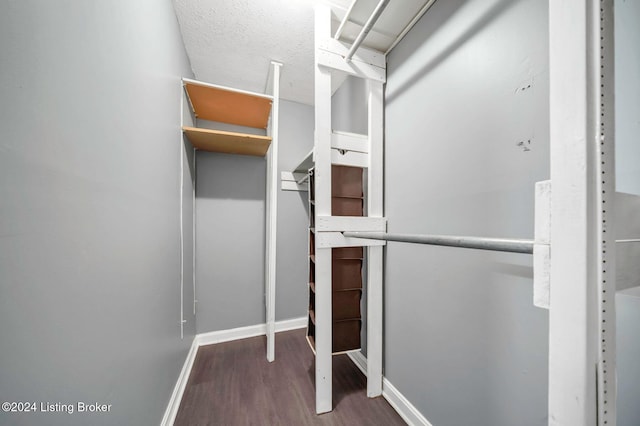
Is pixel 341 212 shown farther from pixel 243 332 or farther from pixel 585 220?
pixel 243 332

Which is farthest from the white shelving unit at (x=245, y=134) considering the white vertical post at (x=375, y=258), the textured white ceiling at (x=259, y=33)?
the white vertical post at (x=375, y=258)

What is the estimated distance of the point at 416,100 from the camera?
1.22 metres

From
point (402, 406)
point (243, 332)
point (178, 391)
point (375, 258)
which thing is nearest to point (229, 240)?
point (243, 332)

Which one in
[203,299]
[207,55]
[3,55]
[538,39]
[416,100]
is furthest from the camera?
[203,299]

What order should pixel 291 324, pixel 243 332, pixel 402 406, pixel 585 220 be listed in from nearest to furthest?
pixel 585 220 < pixel 402 406 < pixel 243 332 < pixel 291 324

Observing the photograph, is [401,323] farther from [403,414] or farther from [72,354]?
[72,354]

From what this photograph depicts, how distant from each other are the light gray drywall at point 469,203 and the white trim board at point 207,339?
1.24 m

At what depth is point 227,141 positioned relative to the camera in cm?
179

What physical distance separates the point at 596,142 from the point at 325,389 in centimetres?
160

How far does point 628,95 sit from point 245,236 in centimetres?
245

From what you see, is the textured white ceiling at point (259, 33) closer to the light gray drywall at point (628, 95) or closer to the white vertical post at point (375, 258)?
the white vertical post at point (375, 258)

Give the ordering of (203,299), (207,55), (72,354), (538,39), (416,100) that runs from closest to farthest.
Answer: (72,354) → (538,39) → (416,100) → (207,55) → (203,299)

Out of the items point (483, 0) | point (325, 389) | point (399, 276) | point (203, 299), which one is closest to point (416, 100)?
point (483, 0)

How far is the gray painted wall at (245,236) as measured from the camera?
2.08 m
